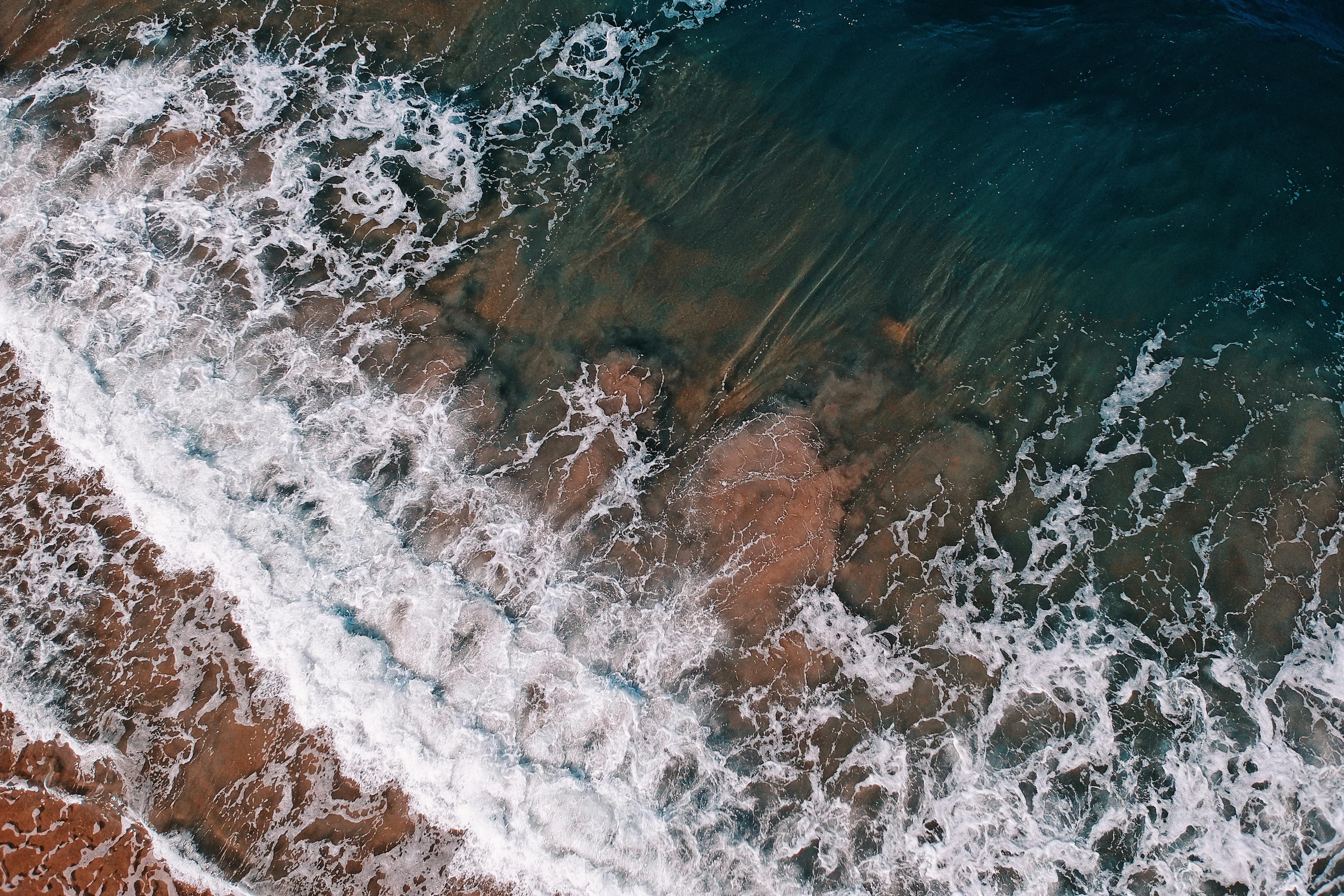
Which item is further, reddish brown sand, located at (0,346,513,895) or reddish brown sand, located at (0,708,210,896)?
reddish brown sand, located at (0,346,513,895)

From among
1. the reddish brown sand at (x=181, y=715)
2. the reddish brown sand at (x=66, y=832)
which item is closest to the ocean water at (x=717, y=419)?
the reddish brown sand at (x=181, y=715)

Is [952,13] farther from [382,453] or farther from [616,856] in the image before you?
[616,856]

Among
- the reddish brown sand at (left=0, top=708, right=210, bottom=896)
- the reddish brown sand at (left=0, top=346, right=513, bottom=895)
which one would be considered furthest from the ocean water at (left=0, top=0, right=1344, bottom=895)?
the reddish brown sand at (left=0, top=708, right=210, bottom=896)

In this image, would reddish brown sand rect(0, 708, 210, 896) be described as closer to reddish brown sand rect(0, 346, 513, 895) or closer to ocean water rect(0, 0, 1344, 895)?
reddish brown sand rect(0, 346, 513, 895)

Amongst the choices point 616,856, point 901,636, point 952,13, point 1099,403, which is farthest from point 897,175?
point 616,856

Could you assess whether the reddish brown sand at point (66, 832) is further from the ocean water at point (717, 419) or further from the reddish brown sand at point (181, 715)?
the ocean water at point (717, 419)
